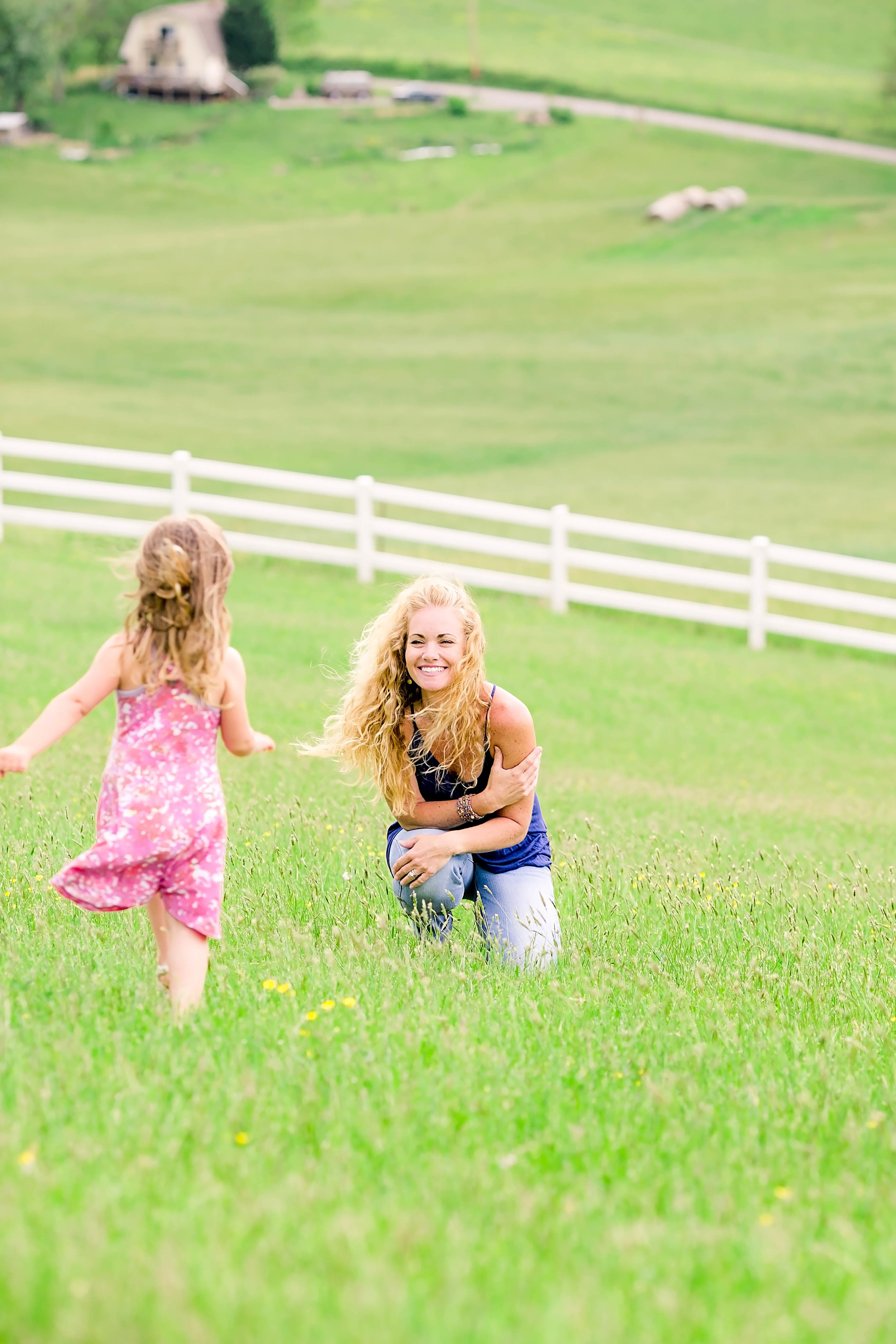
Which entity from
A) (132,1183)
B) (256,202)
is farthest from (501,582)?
(256,202)

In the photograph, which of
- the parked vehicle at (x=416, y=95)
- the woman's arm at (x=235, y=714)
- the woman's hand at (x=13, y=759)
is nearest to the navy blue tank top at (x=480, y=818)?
the woman's arm at (x=235, y=714)

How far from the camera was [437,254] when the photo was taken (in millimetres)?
46562

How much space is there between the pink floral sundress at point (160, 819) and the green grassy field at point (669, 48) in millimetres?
72548

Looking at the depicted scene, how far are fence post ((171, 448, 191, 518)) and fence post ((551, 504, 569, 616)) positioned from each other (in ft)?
12.4

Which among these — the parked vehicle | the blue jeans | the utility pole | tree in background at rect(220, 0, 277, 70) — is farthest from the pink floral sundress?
tree in background at rect(220, 0, 277, 70)

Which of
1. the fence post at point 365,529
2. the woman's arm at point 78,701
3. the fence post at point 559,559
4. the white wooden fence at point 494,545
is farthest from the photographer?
the fence post at point 365,529

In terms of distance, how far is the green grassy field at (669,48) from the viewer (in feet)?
251

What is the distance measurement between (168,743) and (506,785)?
1.22 metres

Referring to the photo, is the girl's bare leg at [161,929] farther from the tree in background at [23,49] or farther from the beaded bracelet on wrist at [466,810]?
the tree in background at [23,49]

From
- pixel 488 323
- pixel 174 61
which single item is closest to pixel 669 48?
pixel 174 61

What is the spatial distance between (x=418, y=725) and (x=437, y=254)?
4389cm

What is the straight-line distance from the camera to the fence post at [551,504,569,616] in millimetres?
14547

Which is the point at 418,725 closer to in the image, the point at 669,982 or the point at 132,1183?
the point at 669,982

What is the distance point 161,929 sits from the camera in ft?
12.9
